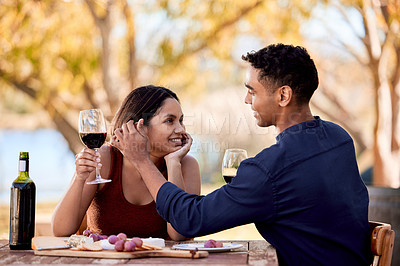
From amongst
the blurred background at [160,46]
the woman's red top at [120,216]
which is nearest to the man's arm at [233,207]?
the woman's red top at [120,216]

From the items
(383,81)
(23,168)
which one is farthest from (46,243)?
Answer: (383,81)

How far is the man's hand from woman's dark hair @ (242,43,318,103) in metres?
0.54

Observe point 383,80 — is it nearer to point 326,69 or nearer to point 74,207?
point 326,69

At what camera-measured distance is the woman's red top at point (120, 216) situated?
7.84 feet

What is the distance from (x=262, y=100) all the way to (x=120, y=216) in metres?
0.89

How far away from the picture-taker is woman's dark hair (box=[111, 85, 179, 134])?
2.60 meters

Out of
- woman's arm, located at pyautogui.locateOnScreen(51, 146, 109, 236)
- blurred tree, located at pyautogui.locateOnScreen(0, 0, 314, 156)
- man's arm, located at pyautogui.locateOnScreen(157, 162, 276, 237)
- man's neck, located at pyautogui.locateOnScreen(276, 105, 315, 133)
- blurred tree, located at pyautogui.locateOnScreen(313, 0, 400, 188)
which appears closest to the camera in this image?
man's arm, located at pyautogui.locateOnScreen(157, 162, 276, 237)

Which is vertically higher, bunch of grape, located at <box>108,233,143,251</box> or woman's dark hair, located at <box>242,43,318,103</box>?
woman's dark hair, located at <box>242,43,318,103</box>

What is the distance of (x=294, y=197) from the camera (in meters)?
1.73

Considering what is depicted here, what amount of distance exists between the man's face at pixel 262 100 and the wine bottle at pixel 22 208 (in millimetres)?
850

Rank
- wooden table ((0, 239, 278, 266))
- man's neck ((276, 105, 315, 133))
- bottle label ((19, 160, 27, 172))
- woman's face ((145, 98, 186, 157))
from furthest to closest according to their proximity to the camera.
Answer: woman's face ((145, 98, 186, 157)) < man's neck ((276, 105, 315, 133)) < bottle label ((19, 160, 27, 172)) < wooden table ((0, 239, 278, 266))

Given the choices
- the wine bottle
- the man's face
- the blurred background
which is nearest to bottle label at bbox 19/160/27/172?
the wine bottle

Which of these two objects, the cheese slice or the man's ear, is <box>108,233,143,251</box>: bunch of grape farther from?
the man's ear

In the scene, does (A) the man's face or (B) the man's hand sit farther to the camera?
(B) the man's hand
